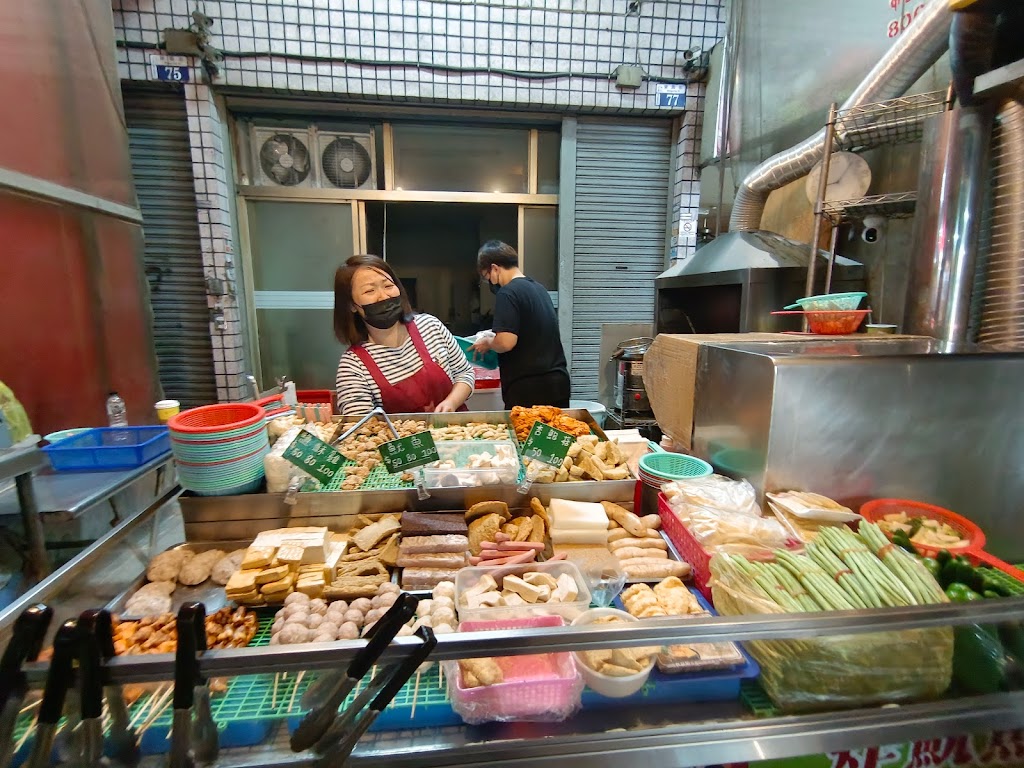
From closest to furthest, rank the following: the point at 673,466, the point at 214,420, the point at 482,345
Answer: the point at 214,420, the point at 673,466, the point at 482,345

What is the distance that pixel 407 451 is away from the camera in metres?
1.62

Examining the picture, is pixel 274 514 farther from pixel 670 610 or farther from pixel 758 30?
pixel 758 30

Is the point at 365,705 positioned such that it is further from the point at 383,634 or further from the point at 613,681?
the point at 613,681

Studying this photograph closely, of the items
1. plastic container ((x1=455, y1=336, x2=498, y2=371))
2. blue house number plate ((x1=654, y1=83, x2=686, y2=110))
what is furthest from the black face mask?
blue house number plate ((x1=654, y1=83, x2=686, y2=110))

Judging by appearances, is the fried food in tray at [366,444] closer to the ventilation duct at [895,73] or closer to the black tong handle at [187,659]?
the black tong handle at [187,659]

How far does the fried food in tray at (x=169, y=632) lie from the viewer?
3.40 ft

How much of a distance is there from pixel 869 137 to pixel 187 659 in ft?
11.5

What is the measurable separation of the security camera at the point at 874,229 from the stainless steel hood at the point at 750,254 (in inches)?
6.5

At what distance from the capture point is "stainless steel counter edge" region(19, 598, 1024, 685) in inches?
29.8

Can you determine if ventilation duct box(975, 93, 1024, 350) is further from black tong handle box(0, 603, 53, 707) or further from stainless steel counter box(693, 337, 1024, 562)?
black tong handle box(0, 603, 53, 707)

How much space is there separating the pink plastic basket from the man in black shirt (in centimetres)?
261

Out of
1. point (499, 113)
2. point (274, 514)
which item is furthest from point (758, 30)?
point (274, 514)

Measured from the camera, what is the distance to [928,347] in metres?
1.55

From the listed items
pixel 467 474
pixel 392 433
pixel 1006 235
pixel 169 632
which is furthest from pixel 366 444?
pixel 1006 235
